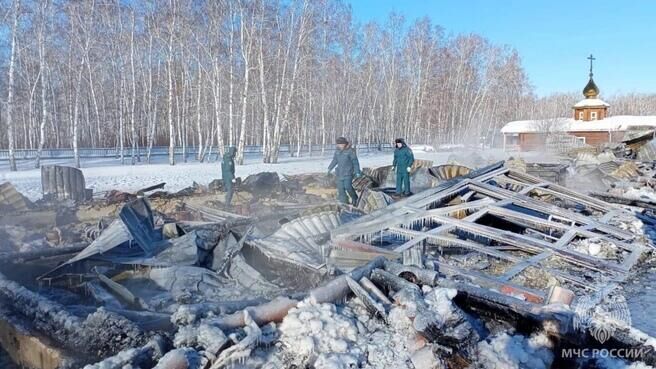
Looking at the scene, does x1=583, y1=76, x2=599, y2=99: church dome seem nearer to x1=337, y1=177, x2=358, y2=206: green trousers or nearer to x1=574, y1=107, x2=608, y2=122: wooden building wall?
x1=574, y1=107, x2=608, y2=122: wooden building wall

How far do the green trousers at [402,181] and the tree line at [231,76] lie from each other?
43.2 feet

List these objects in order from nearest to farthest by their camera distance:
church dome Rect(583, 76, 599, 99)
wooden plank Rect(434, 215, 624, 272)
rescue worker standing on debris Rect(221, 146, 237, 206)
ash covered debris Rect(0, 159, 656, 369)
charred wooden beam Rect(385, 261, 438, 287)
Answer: ash covered debris Rect(0, 159, 656, 369) < charred wooden beam Rect(385, 261, 438, 287) < wooden plank Rect(434, 215, 624, 272) < rescue worker standing on debris Rect(221, 146, 237, 206) < church dome Rect(583, 76, 599, 99)

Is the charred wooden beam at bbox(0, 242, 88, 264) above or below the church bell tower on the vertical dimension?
below

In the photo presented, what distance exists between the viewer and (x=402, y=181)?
10008 mm

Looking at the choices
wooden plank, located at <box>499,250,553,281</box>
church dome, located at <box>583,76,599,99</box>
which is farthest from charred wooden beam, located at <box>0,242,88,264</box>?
church dome, located at <box>583,76,599,99</box>

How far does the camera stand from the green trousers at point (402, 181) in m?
9.90

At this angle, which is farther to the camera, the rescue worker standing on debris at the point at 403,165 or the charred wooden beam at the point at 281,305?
the rescue worker standing on debris at the point at 403,165

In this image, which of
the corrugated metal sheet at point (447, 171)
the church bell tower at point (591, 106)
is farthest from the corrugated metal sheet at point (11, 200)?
the church bell tower at point (591, 106)

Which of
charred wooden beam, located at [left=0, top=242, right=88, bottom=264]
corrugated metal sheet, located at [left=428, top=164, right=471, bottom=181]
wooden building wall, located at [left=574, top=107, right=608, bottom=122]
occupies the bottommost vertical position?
charred wooden beam, located at [left=0, top=242, right=88, bottom=264]

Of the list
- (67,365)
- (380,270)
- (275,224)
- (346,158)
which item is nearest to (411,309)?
(380,270)

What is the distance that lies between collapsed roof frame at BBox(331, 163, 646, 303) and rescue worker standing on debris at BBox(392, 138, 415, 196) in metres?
2.08

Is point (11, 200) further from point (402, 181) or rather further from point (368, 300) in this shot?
point (368, 300)

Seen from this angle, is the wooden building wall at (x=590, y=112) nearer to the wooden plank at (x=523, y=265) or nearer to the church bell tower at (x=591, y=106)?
the church bell tower at (x=591, y=106)

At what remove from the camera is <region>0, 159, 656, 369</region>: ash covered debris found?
9.70 ft
